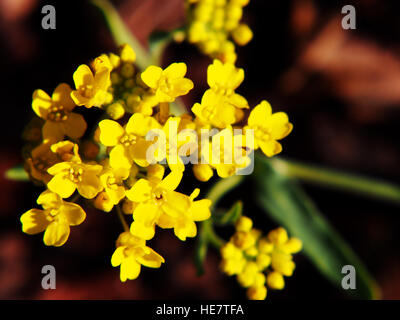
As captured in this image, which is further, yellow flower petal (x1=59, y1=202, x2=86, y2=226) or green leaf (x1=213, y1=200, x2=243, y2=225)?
green leaf (x1=213, y1=200, x2=243, y2=225)

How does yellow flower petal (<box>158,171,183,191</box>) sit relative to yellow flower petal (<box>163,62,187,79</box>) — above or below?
below

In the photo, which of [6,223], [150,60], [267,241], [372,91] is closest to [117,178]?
[267,241]

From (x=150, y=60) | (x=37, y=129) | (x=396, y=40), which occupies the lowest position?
(x=37, y=129)

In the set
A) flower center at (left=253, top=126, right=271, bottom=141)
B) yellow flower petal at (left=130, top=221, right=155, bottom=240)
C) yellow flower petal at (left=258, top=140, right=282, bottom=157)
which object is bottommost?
yellow flower petal at (left=130, top=221, right=155, bottom=240)

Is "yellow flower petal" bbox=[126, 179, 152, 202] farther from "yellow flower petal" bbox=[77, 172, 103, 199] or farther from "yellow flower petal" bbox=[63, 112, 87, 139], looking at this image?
"yellow flower petal" bbox=[63, 112, 87, 139]

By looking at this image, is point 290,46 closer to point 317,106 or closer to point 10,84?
point 317,106

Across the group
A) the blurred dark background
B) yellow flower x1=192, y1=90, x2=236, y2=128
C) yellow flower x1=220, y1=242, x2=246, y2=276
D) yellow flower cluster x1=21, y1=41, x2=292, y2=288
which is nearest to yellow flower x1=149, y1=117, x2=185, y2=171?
yellow flower cluster x1=21, y1=41, x2=292, y2=288

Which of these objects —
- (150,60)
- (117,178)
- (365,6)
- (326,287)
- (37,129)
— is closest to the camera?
(117,178)

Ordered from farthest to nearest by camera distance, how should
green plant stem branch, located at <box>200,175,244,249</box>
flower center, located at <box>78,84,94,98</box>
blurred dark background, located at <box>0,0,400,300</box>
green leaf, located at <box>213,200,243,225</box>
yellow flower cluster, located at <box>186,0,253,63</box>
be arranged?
blurred dark background, located at <box>0,0,400,300</box> → yellow flower cluster, located at <box>186,0,253,63</box> → green plant stem branch, located at <box>200,175,244,249</box> → green leaf, located at <box>213,200,243,225</box> → flower center, located at <box>78,84,94,98</box>
